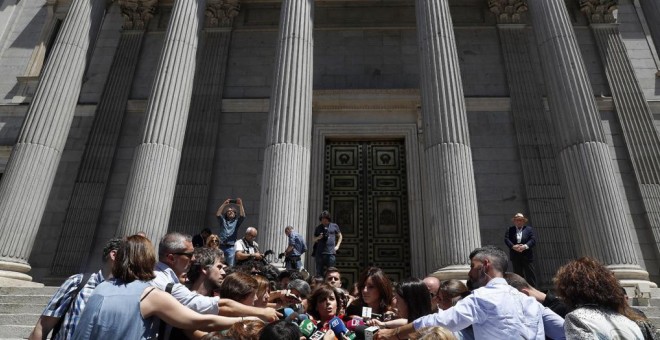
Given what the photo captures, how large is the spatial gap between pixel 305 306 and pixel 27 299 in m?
8.30

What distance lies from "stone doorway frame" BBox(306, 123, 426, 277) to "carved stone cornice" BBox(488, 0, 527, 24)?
621 cm

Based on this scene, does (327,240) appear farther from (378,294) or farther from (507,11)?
(507,11)

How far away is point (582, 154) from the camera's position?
11969mm

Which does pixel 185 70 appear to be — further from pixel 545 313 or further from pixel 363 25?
pixel 545 313

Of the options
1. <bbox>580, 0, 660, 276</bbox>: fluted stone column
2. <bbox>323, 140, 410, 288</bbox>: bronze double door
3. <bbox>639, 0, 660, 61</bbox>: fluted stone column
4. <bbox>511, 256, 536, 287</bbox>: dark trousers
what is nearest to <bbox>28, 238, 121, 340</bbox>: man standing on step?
<bbox>511, 256, 536, 287</bbox>: dark trousers

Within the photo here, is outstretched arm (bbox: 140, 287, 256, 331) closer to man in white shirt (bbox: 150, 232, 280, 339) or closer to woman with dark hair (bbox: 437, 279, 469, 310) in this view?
man in white shirt (bbox: 150, 232, 280, 339)

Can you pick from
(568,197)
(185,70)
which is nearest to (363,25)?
(185,70)

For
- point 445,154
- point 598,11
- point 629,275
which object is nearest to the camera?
point 629,275

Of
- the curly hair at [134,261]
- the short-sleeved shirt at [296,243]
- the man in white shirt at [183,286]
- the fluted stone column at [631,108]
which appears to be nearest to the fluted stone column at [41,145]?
the short-sleeved shirt at [296,243]

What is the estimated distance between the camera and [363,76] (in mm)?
18719

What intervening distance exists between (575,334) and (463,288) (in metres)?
1.56

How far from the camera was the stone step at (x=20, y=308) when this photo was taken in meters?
9.54

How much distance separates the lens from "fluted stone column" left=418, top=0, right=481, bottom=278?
10.9 m

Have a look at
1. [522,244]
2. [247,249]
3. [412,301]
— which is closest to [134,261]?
[412,301]
